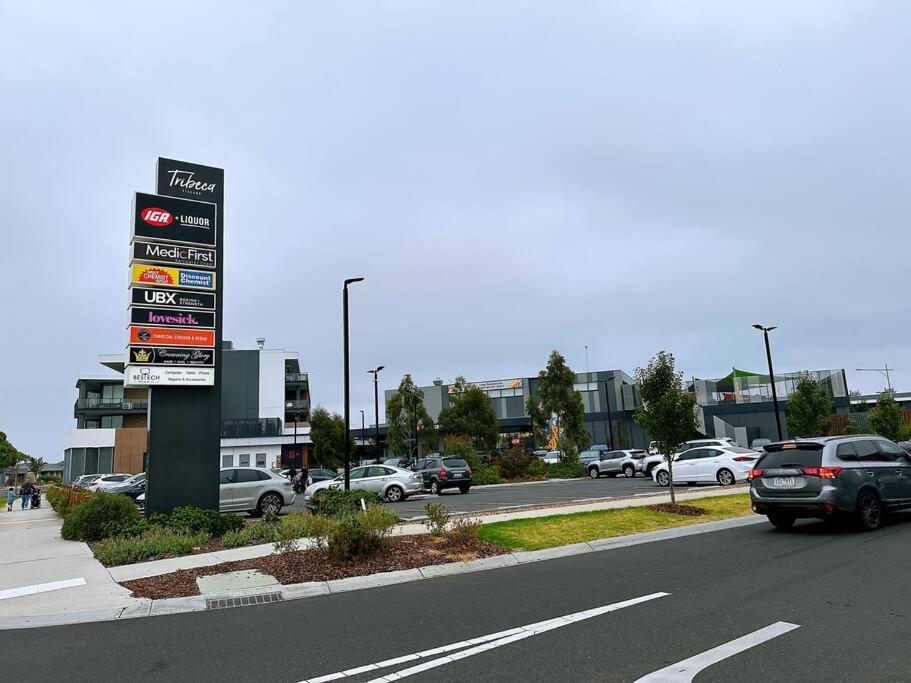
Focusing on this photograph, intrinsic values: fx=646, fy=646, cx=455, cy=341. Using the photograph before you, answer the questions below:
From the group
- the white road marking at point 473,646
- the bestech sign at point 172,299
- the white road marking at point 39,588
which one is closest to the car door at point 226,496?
the bestech sign at point 172,299

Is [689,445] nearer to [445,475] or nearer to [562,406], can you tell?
[445,475]

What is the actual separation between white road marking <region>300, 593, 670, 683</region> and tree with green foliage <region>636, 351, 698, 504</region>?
9.14 metres

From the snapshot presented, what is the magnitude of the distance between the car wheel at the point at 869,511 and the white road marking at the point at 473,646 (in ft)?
21.7

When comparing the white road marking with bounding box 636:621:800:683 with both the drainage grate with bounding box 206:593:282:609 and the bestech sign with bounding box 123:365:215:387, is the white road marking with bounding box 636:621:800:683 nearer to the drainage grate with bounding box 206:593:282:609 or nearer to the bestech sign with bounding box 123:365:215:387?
the drainage grate with bounding box 206:593:282:609

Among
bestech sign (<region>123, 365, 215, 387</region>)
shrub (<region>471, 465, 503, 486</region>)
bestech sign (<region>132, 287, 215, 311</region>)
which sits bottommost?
shrub (<region>471, 465, 503, 486</region>)

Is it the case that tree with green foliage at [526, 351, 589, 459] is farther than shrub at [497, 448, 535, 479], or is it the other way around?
tree with green foliage at [526, 351, 589, 459]

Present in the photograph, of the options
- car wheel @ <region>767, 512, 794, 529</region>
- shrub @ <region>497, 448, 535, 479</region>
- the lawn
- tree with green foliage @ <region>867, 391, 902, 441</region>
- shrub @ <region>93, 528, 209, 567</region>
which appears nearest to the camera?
shrub @ <region>93, 528, 209, 567</region>

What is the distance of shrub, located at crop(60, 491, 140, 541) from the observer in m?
13.7

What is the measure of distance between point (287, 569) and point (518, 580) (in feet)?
11.0

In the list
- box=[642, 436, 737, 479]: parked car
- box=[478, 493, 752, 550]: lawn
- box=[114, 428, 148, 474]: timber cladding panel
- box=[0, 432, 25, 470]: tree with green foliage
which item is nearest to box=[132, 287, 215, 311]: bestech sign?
box=[478, 493, 752, 550]: lawn

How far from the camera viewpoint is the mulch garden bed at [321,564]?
870 centimetres

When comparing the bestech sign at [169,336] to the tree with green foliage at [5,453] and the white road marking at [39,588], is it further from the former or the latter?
the tree with green foliage at [5,453]

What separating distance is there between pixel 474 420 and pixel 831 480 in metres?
31.4

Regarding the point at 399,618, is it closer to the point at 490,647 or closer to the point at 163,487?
the point at 490,647
